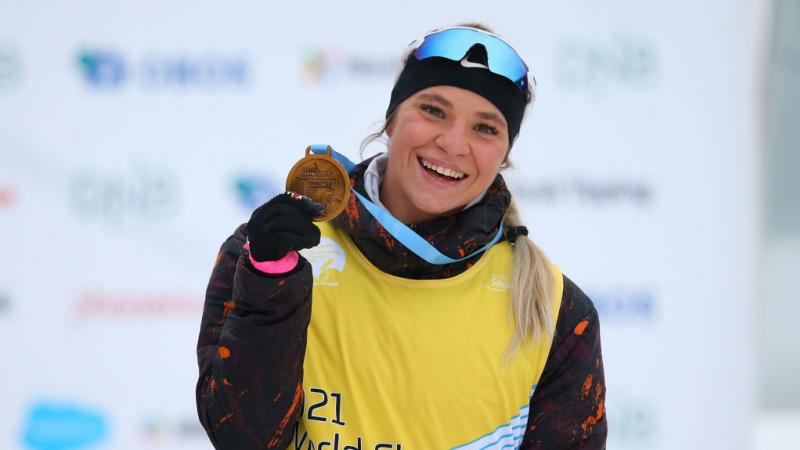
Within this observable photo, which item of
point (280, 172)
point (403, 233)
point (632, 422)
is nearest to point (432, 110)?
point (403, 233)

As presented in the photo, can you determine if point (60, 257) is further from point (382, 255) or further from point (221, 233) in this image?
point (382, 255)

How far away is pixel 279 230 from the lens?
125 centimetres

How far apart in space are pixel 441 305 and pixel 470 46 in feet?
1.51

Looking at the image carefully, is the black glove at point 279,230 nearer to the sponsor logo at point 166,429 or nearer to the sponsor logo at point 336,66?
the sponsor logo at point 336,66

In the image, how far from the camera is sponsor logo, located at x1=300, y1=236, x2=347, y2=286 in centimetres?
154

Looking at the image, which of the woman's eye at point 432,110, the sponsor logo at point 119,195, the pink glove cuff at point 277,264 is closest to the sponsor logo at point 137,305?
the sponsor logo at point 119,195

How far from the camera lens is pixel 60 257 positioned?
3459 millimetres

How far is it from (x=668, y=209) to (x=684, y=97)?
0.45 metres

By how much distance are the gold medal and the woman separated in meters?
0.07

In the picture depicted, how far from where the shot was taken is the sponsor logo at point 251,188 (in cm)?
347

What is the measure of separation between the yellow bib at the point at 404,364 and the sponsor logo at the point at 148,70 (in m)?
2.10

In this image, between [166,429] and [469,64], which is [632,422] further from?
[469,64]

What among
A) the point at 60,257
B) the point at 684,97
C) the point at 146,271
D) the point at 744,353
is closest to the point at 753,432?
the point at 744,353

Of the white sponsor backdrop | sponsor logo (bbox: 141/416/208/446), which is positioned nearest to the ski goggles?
the white sponsor backdrop
